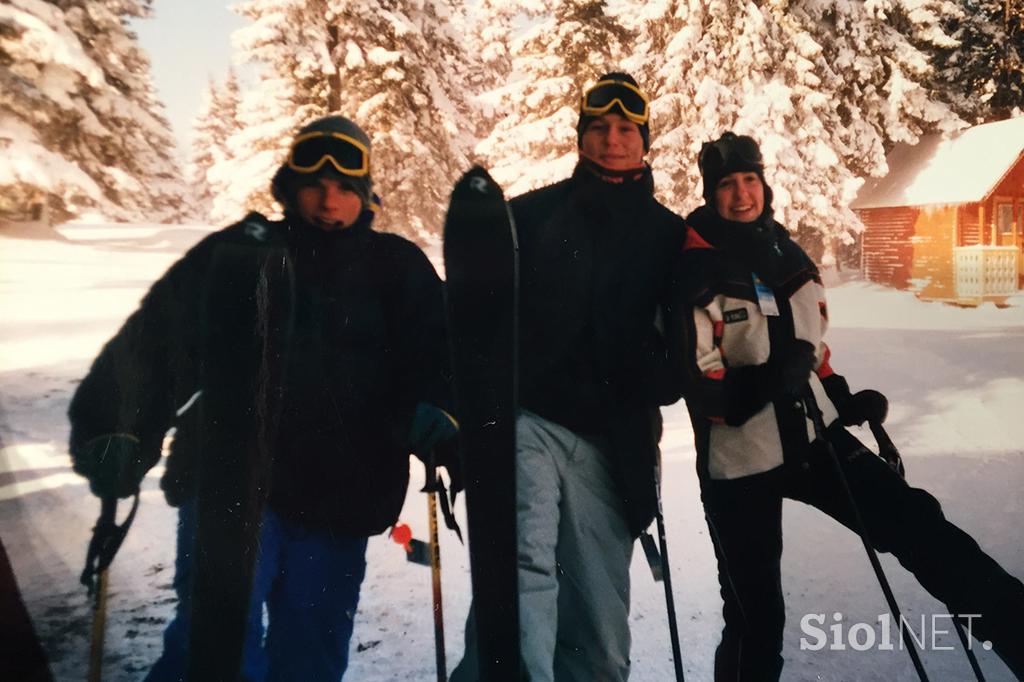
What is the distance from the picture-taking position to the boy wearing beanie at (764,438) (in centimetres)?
153

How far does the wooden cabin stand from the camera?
84.7 inches

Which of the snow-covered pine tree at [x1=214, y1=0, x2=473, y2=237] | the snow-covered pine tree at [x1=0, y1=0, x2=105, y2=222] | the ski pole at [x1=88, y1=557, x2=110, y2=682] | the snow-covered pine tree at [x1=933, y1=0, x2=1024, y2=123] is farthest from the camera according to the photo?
the snow-covered pine tree at [x1=933, y1=0, x2=1024, y2=123]

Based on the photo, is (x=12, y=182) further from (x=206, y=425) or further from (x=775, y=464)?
(x=775, y=464)

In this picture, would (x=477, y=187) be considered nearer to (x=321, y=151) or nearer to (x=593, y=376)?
(x=321, y=151)

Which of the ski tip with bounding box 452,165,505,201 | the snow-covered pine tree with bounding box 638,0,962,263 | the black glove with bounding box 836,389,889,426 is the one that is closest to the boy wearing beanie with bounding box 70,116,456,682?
the ski tip with bounding box 452,165,505,201

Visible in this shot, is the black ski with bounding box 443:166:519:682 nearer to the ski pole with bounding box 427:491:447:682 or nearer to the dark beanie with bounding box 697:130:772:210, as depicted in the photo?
the ski pole with bounding box 427:491:447:682

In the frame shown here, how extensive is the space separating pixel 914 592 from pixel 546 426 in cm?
196

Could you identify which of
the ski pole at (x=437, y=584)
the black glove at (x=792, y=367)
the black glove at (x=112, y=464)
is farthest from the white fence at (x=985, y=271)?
the black glove at (x=112, y=464)

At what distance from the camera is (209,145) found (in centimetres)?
159

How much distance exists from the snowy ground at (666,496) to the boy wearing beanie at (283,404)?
0.18 metres

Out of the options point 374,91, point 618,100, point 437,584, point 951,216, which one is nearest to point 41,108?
point 374,91

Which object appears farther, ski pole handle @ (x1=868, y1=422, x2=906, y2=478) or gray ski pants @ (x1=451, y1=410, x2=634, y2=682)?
ski pole handle @ (x1=868, y1=422, x2=906, y2=478)

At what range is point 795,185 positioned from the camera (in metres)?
1.99

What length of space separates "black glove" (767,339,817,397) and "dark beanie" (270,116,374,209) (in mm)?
1219
